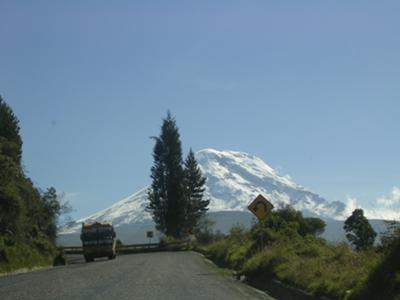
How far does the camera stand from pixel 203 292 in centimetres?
1848

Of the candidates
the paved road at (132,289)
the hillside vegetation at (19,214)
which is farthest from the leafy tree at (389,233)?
the hillside vegetation at (19,214)

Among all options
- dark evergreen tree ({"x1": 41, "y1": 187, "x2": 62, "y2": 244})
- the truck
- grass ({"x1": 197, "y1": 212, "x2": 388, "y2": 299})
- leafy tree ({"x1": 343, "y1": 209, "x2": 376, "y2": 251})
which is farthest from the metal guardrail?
grass ({"x1": 197, "y1": 212, "x2": 388, "y2": 299})

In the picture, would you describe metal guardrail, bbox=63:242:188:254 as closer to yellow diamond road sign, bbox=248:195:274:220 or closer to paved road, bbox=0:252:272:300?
yellow diamond road sign, bbox=248:195:274:220

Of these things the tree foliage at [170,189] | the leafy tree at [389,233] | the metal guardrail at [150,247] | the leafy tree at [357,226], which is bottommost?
the leafy tree at [389,233]

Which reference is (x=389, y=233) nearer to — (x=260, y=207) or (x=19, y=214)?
(x=260, y=207)

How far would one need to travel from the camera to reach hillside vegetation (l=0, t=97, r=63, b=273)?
159 feet

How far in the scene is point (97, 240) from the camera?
167ft

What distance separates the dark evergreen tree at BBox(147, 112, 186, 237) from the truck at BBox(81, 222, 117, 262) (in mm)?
35691

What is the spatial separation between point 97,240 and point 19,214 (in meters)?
6.30

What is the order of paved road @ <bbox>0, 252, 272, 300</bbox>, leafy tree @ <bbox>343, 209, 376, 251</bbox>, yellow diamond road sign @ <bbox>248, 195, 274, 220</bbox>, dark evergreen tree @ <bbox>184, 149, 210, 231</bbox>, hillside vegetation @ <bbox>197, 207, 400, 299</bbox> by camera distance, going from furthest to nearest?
1. dark evergreen tree @ <bbox>184, 149, 210, 231</bbox>
2. leafy tree @ <bbox>343, 209, 376, 251</bbox>
3. yellow diamond road sign @ <bbox>248, 195, 274, 220</bbox>
4. paved road @ <bbox>0, 252, 272, 300</bbox>
5. hillside vegetation @ <bbox>197, 207, 400, 299</bbox>

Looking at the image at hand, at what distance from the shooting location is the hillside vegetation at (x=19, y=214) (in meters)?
48.4

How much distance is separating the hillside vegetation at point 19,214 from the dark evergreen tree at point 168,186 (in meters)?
14.3

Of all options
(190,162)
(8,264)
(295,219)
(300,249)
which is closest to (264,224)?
(295,219)

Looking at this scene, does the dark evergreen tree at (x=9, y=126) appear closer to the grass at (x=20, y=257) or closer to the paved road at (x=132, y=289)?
the grass at (x=20, y=257)
